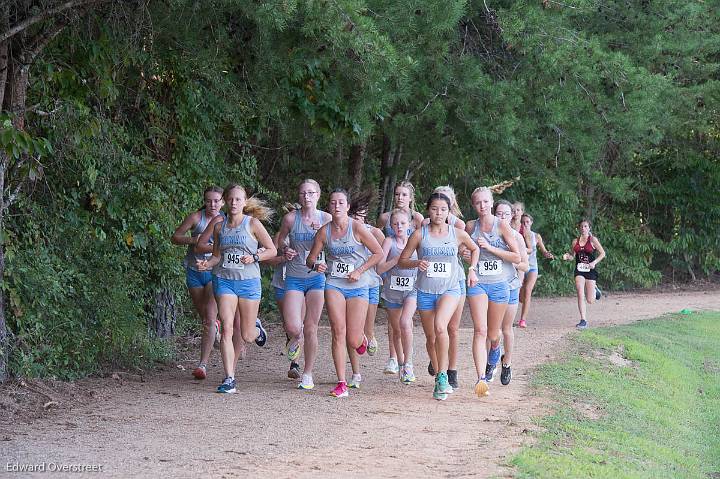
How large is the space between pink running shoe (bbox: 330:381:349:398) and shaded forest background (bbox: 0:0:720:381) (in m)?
2.59

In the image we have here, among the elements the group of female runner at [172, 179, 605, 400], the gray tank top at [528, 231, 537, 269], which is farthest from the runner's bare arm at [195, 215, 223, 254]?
the gray tank top at [528, 231, 537, 269]

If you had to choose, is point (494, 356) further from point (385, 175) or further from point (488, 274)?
point (385, 175)

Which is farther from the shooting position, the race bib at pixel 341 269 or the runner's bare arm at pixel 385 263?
the runner's bare arm at pixel 385 263

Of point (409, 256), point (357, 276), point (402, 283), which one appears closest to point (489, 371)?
point (402, 283)

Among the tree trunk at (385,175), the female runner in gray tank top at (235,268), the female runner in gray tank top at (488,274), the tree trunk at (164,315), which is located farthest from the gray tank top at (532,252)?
the female runner in gray tank top at (235,268)

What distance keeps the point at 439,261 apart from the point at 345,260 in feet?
2.81

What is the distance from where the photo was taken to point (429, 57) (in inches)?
565

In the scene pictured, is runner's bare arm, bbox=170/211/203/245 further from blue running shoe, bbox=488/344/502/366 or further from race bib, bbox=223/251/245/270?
blue running shoe, bbox=488/344/502/366

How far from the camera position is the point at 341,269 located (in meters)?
10.0

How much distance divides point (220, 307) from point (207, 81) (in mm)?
4760

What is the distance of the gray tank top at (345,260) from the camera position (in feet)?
32.9

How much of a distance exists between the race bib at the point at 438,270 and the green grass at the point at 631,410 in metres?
1.51

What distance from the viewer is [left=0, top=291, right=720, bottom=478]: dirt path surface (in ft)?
23.1

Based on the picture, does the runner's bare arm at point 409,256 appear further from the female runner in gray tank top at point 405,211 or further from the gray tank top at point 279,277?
the gray tank top at point 279,277
